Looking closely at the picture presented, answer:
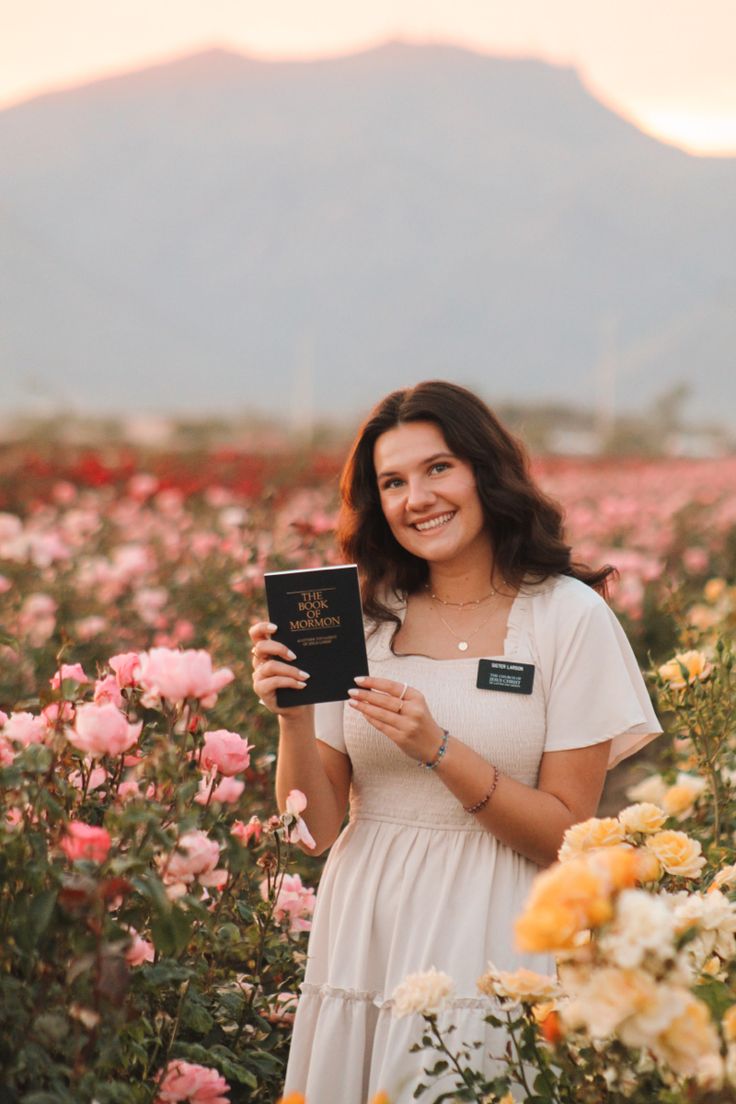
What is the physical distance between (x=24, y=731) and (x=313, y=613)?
0.50 meters

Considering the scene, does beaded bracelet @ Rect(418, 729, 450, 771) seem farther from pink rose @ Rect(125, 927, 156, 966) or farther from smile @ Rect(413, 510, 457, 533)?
pink rose @ Rect(125, 927, 156, 966)

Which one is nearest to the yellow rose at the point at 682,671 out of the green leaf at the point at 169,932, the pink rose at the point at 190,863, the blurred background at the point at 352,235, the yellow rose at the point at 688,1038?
the pink rose at the point at 190,863

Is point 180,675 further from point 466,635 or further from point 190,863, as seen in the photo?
point 466,635

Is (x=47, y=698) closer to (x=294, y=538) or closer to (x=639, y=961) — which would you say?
(x=639, y=961)

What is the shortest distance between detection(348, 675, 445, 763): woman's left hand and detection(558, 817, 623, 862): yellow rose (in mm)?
484

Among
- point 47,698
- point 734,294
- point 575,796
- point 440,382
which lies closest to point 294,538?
point 440,382

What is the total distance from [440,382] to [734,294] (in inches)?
3441

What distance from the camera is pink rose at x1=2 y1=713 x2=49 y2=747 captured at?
1.59 metres

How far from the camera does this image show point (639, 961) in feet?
Answer: 3.31

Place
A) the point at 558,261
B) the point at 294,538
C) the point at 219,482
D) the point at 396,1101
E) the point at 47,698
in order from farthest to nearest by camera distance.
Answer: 1. the point at 558,261
2. the point at 219,482
3. the point at 294,538
4. the point at 396,1101
5. the point at 47,698

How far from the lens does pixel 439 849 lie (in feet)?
6.96

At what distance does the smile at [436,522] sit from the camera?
7.36 ft

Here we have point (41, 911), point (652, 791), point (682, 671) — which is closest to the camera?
point (41, 911)

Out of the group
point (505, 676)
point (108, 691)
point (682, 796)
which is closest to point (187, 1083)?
point (108, 691)
